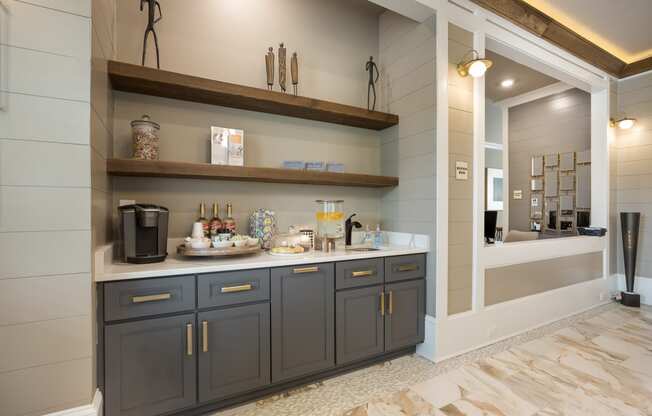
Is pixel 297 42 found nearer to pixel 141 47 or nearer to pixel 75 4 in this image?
pixel 141 47

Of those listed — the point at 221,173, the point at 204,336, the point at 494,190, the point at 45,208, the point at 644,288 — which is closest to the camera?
the point at 45,208

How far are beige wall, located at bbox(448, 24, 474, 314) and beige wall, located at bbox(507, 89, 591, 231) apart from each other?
3.09 meters

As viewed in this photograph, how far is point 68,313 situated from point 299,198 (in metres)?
1.67

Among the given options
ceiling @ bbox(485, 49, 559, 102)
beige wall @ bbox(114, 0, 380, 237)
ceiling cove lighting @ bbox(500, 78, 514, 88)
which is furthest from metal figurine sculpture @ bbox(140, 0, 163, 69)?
ceiling cove lighting @ bbox(500, 78, 514, 88)

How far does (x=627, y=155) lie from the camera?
3.90m

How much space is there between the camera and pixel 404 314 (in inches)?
91.7

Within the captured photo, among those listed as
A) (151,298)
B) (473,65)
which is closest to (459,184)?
(473,65)

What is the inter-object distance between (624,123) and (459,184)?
3151 mm

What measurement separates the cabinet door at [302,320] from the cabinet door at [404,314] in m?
0.50

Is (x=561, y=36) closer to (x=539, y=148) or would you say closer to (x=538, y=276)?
(x=539, y=148)

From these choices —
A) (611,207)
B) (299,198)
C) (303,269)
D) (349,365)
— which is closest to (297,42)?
(299,198)

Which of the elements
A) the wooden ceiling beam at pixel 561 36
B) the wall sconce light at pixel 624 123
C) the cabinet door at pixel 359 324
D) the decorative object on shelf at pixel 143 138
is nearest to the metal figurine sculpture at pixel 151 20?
the decorative object on shelf at pixel 143 138

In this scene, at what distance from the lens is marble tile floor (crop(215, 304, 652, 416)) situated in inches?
70.3

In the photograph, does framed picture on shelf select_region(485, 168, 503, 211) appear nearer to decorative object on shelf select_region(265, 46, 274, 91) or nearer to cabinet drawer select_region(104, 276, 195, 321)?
decorative object on shelf select_region(265, 46, 274, 91)
